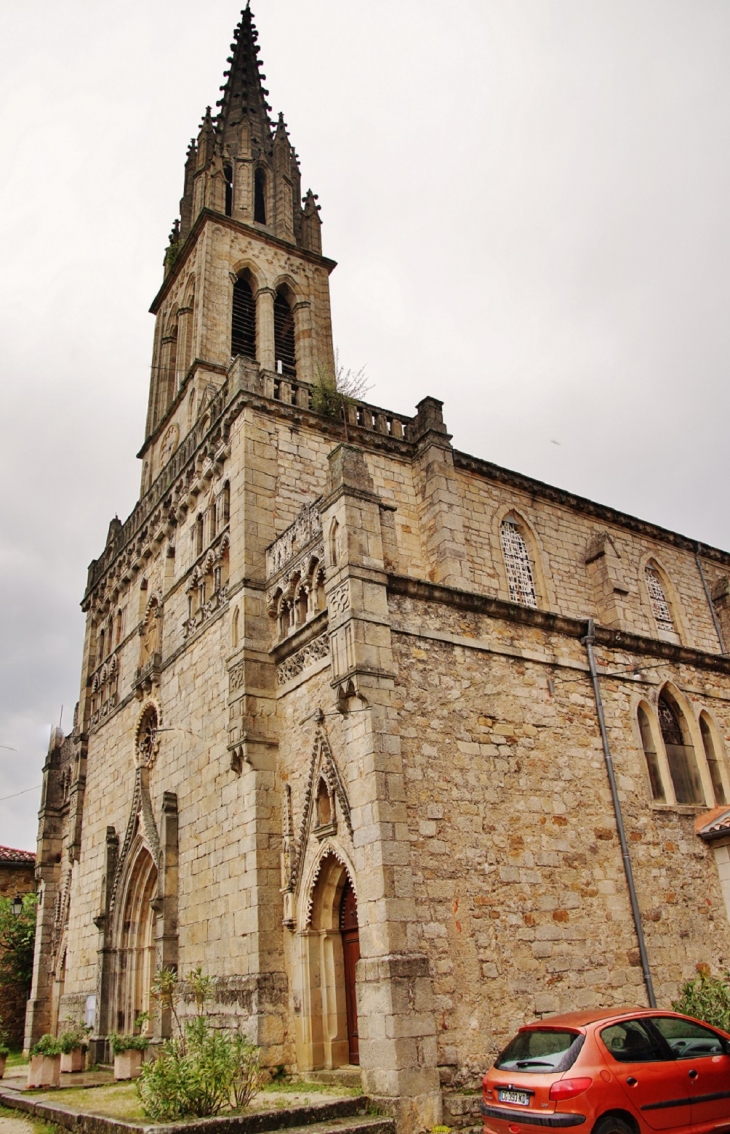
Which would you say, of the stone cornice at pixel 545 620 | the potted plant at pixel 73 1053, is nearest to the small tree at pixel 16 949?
the potted plant at pixel 73 1053

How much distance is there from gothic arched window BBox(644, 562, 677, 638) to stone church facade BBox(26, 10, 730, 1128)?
3.3 inches

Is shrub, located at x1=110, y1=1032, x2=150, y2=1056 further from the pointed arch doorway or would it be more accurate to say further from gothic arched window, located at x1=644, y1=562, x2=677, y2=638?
gothic arched window, located at x1=644, y1=562, x2=677, y2=638

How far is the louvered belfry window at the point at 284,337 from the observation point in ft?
72.6

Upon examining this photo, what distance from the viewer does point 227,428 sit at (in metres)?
16.1

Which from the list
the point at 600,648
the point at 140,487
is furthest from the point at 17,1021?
the point at 600,648

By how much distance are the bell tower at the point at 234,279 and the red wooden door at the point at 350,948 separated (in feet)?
38.5

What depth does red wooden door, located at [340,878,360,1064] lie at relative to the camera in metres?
11.0

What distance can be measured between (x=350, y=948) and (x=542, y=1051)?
13.1 ft

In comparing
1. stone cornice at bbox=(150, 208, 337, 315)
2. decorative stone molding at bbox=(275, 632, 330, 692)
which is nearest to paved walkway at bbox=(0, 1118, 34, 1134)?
decorative stone molding at bbox=(275, 632, 330, 692)

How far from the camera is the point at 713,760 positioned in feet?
50.3

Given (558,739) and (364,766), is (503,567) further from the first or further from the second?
(364,766)

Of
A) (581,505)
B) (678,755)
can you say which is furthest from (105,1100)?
(581,505)

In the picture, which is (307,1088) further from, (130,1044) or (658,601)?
(658,601)

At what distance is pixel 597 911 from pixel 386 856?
3824 mm
